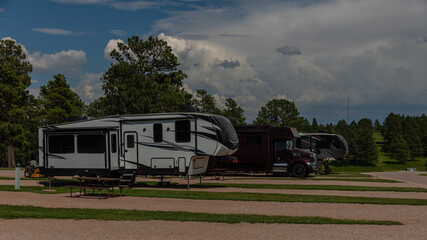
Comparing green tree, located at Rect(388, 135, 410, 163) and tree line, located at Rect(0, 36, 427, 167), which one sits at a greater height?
tree line, located at Rect(0, 36, 427, 167)

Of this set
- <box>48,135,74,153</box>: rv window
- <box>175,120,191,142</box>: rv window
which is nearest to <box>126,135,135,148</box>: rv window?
<box>175,120,191,142</box>: rv window

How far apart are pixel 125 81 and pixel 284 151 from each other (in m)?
18.4

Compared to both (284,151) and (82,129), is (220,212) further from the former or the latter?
(284,151)

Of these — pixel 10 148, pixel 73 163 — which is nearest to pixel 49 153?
pixel 73 163

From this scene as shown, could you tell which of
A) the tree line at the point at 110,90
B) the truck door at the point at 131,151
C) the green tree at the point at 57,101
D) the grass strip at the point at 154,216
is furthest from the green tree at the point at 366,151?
the grass strip at the point at 154,216

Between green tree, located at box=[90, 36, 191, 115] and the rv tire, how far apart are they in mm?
15591

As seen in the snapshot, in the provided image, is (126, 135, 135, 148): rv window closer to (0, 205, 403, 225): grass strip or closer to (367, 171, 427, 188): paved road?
(0, 205, 403, 225): grass strip

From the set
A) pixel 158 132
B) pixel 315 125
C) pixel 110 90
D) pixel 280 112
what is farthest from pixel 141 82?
pixel 315 125

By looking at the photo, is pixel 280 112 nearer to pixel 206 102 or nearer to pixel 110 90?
pixel 206 102

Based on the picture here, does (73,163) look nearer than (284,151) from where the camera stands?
Yes

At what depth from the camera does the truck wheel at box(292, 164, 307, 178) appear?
24984mm

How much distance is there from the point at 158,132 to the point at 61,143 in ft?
15.3

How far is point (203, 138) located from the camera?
17.7 metres

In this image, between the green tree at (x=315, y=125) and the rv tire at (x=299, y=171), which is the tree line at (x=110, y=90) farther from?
the green tree at (x=315, y=125)
